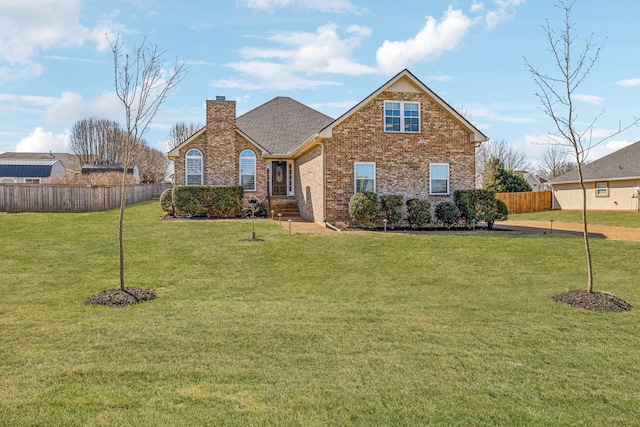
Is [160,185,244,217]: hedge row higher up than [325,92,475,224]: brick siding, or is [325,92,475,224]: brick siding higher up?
[325,92,475,224]: brick siding

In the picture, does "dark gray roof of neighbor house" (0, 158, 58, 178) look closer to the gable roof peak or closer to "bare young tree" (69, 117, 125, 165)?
"bare young tree" (69, 117, 125, 165)

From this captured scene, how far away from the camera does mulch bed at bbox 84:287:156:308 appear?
7039mm

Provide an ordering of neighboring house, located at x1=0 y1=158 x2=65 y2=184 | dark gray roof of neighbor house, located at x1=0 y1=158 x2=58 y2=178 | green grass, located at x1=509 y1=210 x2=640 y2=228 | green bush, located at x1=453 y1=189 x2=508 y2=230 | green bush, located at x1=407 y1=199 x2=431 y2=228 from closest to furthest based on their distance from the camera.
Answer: green bush, located at x1=407 y1=199 x2=431 y2=228
green bush, located at x1=453 y1=189 x2=508 y2=230
green grass, located at x1=509 y1=210 x2=640 y2=228
neighboring house, located at x1=0 y1=158 x2=65 y2=184
dark gray roof of neighbor house, located at x1=0 y1=158 x2=58 y2=178

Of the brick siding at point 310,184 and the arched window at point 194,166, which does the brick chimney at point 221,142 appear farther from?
the brick siding at point 310,184

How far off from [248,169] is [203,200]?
11.4ft

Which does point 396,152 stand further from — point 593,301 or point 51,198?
point 51,198

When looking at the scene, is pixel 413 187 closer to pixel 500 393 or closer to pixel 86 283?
pixel 86 283

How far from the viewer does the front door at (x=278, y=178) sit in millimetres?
23844

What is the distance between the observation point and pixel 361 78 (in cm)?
2144

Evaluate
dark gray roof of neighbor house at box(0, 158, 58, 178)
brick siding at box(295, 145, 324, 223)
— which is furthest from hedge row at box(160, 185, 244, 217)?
dark gray roof of neighbor house at box(0, 158, 58, 178)

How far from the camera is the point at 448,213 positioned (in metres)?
16.5

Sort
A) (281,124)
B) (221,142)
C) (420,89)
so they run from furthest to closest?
1. (281,124)
2. (221,142)
3. (420,89)

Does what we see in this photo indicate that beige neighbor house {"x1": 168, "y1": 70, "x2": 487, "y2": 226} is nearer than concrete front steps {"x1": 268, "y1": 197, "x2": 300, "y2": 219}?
Yes

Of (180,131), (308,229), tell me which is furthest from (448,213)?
(180,131)
